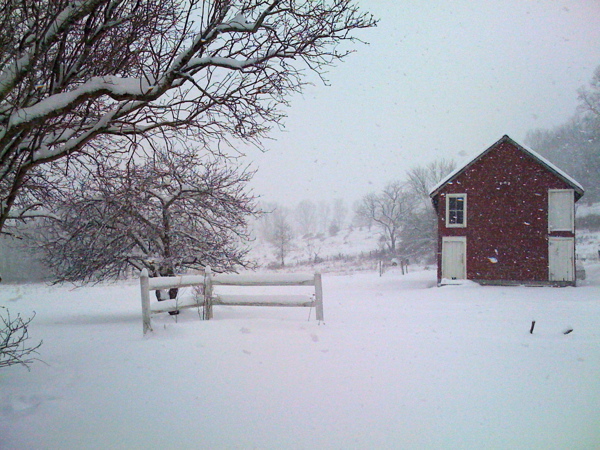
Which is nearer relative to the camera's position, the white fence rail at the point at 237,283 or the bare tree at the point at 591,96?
the white fence rail at the point at 237,283

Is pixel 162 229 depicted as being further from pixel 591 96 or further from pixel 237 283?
pixel 591 96

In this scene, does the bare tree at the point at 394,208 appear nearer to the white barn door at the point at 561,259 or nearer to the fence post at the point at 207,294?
the white barn door at the point at 561,259

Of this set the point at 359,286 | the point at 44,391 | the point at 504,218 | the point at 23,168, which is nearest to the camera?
the point at 23,168

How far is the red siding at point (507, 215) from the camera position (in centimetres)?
1991

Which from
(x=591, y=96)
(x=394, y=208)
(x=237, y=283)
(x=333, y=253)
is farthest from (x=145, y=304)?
(x=394, y=208)

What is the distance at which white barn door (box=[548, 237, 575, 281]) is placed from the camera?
19.6m

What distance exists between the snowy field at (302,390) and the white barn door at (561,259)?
15.0m

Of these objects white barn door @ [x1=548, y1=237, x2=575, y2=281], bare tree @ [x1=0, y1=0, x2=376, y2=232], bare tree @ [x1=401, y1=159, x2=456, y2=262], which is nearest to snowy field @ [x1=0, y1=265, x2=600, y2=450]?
bare tree @ [x1=0, y1=0, x2=376, y2=232]

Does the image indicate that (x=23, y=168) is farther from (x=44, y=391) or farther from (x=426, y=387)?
(x=426, y=387)

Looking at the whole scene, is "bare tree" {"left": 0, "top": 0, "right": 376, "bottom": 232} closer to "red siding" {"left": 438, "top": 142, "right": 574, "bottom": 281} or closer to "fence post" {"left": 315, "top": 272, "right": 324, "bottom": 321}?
"fence post" {"left": 315, "top": 272, "right": 324, "bottom": 321}

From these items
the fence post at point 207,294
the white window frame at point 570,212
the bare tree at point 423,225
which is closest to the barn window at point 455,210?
the white window frame at point 570,212

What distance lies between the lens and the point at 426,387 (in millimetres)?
4551

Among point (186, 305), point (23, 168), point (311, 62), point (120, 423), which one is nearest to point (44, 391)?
point (120, 423)

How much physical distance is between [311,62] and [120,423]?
521 centimetres
